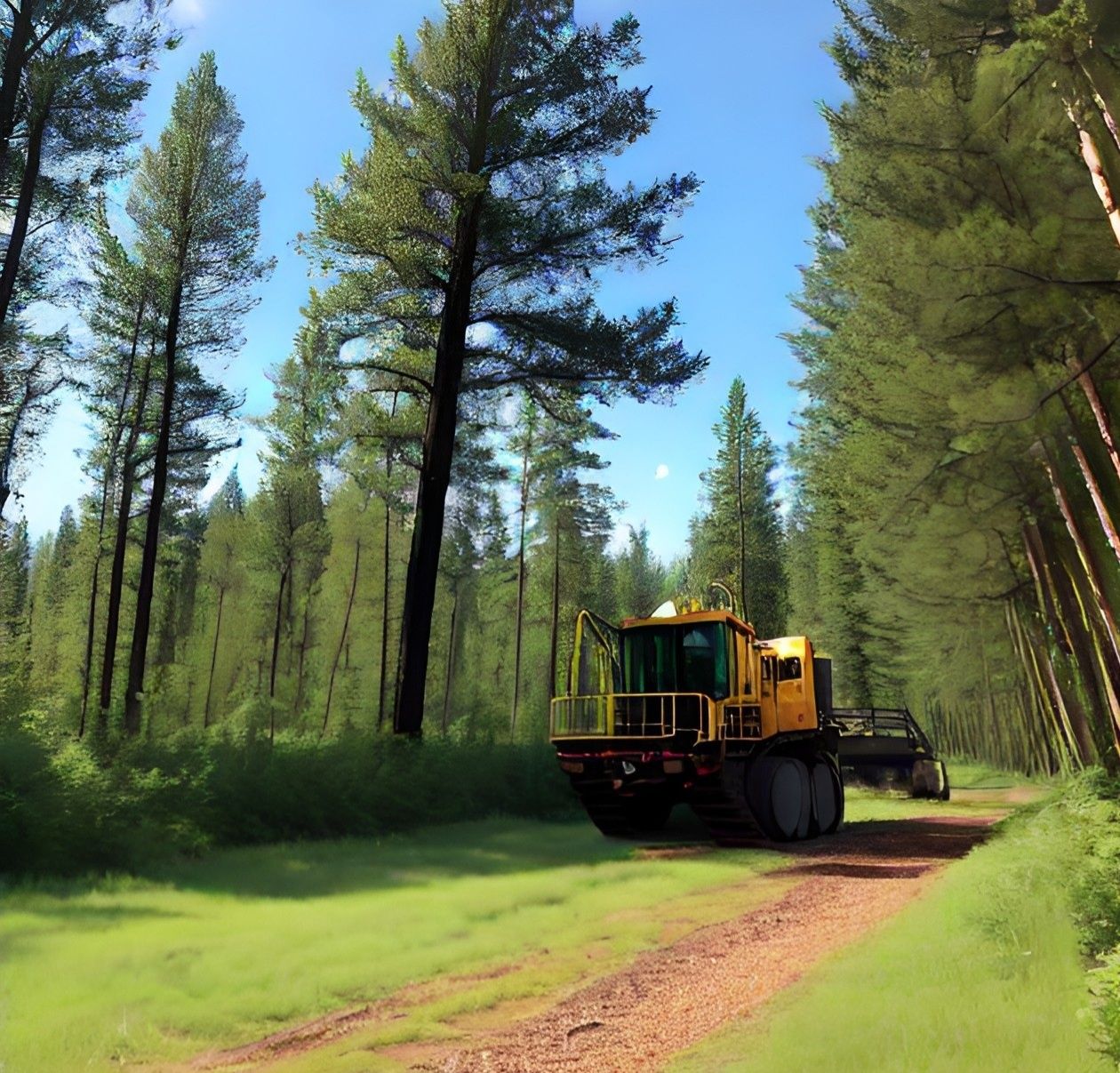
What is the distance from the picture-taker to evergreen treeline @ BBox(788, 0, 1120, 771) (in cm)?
1095

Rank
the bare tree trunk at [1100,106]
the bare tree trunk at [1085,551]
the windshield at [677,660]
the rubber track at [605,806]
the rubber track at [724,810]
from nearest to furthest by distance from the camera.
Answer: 1. the bare tree trunk at [1100,106]
2. the rubber track at [724,810]
3. the rubber track at [605,806]
4. the windshield at [677,660]
5. the bare tree trunk at [1085,551]

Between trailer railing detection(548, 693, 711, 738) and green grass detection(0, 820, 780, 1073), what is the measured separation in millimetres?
2177

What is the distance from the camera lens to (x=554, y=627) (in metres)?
36.9

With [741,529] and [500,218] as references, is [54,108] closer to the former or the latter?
[500,218]

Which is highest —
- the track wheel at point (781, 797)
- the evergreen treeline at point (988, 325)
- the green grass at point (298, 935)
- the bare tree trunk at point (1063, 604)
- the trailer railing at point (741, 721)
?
the evergreen treeline at point (988, 325)

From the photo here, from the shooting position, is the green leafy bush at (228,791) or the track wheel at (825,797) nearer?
the green leafy bush at (228,791)

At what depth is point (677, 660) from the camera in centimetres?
1359

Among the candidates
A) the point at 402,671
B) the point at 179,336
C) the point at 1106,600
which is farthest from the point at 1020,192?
the point at 179,336

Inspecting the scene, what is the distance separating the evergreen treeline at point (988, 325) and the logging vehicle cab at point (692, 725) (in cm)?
492

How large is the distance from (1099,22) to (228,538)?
141 ft

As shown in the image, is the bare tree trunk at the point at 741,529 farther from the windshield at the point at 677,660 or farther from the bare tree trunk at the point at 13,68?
the bare tree trunk at the point at 13,68

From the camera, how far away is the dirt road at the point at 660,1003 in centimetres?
460

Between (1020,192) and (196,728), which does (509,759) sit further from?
(1020,192)

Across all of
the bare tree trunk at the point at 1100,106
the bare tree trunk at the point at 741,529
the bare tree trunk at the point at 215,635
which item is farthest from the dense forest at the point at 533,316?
the bare tree trunk at the point at 215,635
